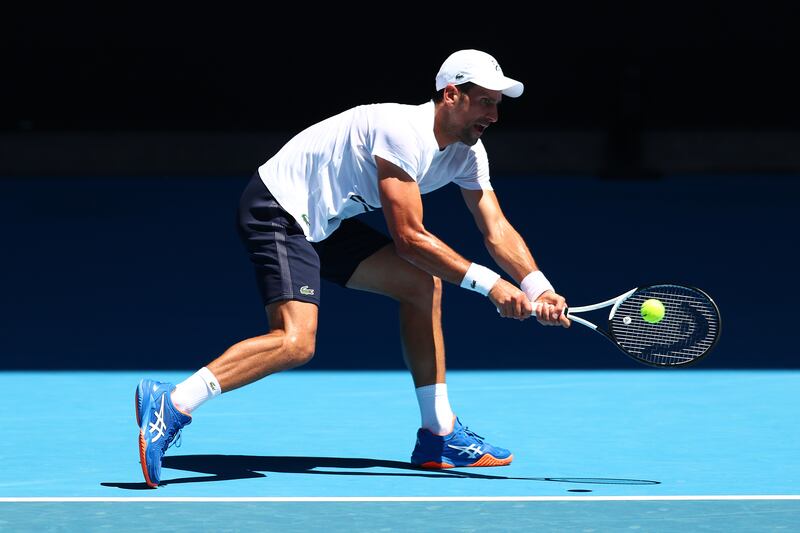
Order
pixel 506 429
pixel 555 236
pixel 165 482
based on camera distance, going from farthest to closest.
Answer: pixel 555 236 → pixel 506 429 → pixel 165 482

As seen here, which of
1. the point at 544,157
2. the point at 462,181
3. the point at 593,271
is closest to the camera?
the point at 462,181

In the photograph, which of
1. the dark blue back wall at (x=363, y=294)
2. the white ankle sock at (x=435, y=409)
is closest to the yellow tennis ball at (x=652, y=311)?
the white ankle sock at (x=435, y=409)

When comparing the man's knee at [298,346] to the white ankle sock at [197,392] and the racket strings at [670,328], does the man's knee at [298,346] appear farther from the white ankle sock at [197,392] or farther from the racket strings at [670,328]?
the racket strings at [670,328]

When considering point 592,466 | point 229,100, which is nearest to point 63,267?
point 592,466

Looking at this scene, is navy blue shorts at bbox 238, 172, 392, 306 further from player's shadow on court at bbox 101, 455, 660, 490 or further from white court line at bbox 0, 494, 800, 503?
white court line at bbox 0, 494, 800, 503

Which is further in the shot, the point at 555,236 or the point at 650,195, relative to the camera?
the point at 650,195

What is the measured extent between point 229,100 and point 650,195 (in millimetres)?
5151

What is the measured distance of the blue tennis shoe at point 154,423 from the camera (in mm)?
5160

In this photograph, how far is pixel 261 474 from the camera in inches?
214

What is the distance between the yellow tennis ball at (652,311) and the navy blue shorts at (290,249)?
35.8 inches

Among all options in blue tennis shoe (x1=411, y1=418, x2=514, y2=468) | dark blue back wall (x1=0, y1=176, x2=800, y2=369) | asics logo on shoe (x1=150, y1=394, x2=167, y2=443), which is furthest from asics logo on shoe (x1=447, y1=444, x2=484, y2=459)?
dark blue back wall (x1=0, y1=176, x2=800, y2=369)

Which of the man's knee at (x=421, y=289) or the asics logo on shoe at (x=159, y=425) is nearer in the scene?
the asics logo on shoe at (x=159, y=425)

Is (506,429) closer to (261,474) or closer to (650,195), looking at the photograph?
(261,474)

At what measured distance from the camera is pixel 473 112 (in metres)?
5.34
